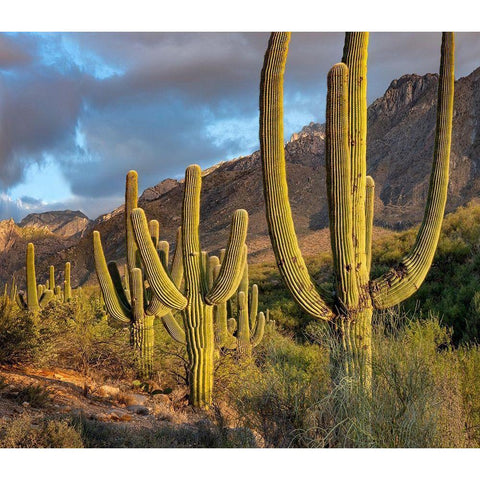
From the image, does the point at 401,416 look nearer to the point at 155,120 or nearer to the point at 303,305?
the point at 303,305

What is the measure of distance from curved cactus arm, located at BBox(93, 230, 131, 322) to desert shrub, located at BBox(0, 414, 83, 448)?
5.71m

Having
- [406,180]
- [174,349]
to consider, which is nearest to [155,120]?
[174,349]

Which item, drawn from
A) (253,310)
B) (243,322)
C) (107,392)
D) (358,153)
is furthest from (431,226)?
(253,310)

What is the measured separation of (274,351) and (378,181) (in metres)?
42.7

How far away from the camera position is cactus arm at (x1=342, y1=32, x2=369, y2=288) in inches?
280

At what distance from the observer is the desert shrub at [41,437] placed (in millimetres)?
6250

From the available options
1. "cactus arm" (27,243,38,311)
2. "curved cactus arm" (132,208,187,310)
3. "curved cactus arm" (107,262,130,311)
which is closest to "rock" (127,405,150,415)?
"curved cactus arm" (132,208,187,310)

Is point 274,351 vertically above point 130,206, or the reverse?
point 130,206

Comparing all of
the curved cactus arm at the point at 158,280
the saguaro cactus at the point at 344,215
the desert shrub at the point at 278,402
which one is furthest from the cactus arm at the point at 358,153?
the curved cactus arm at the point at 158,280

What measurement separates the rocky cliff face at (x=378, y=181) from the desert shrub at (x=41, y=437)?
31.2m

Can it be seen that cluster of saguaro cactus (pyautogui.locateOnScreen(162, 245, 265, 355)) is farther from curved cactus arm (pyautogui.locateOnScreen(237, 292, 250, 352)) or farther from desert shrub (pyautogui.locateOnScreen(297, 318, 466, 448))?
desert shrub (pyautogui.locateOnScreen(297, 318, 466, 448))

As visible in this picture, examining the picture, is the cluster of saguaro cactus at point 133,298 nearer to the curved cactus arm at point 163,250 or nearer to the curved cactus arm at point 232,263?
the curved cactus arm at point 163,250

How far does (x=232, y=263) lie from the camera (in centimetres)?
962

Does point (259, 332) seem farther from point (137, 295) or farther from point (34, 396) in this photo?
point (34, 396)
